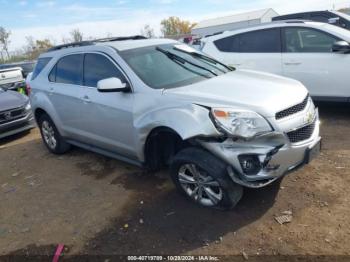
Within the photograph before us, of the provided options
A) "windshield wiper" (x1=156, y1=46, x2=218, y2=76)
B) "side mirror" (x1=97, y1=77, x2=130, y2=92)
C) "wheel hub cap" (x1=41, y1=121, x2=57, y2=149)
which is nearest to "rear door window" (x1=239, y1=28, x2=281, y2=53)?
"windshield wiper" (x1=156, y1=46, x2=218, y2=76)

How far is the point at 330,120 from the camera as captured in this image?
638cm

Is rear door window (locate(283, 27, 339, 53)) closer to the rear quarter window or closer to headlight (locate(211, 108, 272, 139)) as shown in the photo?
headlight (locate(211, 108, 272, 139))

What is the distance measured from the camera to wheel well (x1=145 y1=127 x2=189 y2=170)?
4.10 metres

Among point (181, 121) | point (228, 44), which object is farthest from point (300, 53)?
point (181, 121)

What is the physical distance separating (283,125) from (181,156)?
41.6 inches

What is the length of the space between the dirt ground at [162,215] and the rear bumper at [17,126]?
2609 millimetres

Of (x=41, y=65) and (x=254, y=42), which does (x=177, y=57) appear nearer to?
(x=41, y=65)

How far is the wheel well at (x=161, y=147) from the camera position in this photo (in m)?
4.10

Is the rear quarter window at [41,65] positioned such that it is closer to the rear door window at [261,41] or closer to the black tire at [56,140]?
the black tire at [56,140]

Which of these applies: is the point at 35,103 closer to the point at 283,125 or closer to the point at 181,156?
the point at 181,156

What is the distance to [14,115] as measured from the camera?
7.86 meters

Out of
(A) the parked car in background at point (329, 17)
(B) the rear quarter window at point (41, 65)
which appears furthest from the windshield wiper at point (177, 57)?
(A) the parked car in background at point (329, 17)

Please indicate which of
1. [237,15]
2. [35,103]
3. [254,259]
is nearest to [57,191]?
[35,103]

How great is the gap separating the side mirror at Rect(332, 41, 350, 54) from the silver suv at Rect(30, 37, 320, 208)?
2.28 metres
